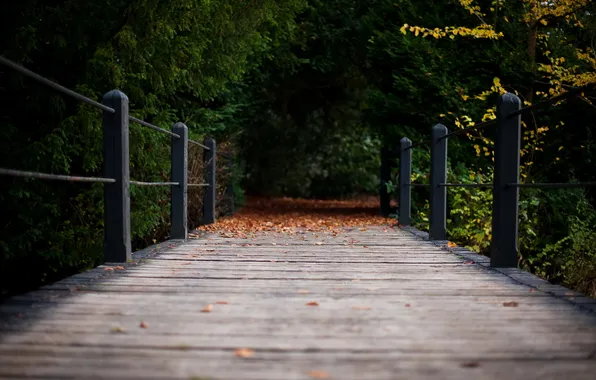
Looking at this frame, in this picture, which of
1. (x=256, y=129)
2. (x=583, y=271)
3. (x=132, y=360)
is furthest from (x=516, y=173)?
(x=256, y=129)

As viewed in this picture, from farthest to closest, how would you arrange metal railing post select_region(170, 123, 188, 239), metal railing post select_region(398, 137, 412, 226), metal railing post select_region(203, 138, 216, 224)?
metal railing post select_region(398, 137, 412, 226)
metal railing post select_region(203, 138, 216, 224)
metal railing post select_region(170, 123, 188, 239)

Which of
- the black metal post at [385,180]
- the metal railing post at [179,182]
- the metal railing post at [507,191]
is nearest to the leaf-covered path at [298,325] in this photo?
the metal railing post at [507,191]

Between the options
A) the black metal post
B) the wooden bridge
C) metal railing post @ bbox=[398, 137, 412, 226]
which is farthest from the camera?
the black metal post

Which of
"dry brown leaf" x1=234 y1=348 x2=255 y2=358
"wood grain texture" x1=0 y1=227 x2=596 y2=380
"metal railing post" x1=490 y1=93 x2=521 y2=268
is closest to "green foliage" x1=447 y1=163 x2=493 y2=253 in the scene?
"metal railing post" x1=490 y1=93 x2=521 y2=268

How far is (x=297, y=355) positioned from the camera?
6.41 ft

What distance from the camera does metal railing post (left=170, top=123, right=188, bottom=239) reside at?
567 centimetres

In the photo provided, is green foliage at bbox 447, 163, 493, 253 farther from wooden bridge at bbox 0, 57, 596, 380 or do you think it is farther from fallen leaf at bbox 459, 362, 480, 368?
fallen leaf at bbox 459, 362, 480, 368

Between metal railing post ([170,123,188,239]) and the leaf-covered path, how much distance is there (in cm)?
179

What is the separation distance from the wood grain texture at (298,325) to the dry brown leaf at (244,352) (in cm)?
2

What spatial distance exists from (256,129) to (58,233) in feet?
32.5

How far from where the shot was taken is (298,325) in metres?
2.33

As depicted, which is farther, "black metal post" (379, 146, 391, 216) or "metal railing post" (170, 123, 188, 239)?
"black metal post" (379, 146, 391, 216)

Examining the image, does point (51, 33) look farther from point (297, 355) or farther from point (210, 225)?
point (297, 355)

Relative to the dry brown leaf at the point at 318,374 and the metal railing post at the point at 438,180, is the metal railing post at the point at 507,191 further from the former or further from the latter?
the dry brown leaf at the point at 318,374
